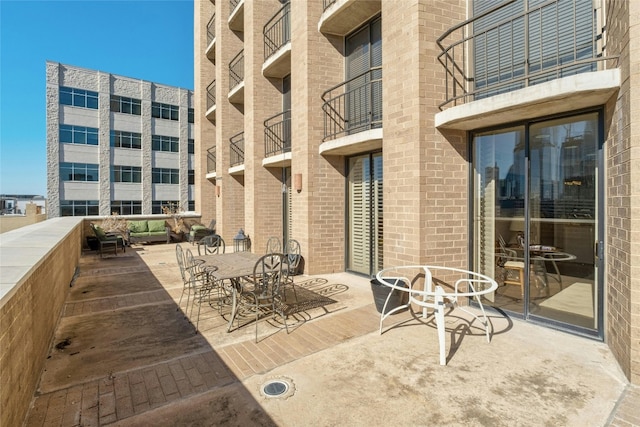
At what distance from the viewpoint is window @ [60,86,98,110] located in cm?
3014

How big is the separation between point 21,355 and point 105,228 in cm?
1427

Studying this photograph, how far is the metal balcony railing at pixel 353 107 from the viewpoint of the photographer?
7.82 m

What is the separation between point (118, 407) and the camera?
10.4 feet

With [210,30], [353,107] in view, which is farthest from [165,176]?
[353,107]

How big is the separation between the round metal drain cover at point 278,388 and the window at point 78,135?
117 feet

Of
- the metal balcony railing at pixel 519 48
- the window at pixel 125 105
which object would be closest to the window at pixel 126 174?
the window at pixel 125 105

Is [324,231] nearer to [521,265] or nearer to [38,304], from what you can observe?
[521,265]

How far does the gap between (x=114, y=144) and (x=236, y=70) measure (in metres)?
24.1

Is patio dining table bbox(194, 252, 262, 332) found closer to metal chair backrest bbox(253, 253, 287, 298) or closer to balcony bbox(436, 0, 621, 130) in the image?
metal chair backrest bbox(253, 253, 287, 298)

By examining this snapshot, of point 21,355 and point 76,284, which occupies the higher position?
point 21,355

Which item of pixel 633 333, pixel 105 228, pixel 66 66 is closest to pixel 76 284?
pixel 105 228

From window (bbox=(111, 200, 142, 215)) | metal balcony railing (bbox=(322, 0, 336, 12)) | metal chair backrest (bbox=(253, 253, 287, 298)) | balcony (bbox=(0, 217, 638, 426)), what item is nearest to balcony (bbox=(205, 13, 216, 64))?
metal balcony railing (bbox=(322, 0, 336, 12))

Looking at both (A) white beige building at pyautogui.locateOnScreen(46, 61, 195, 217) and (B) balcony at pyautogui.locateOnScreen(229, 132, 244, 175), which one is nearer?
(B) balcony at pyautogui.locateOnScreen(229, 132, 244, 175)

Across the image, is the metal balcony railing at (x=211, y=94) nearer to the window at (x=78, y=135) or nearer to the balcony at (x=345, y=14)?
the balcony at (x=345, y=14)
